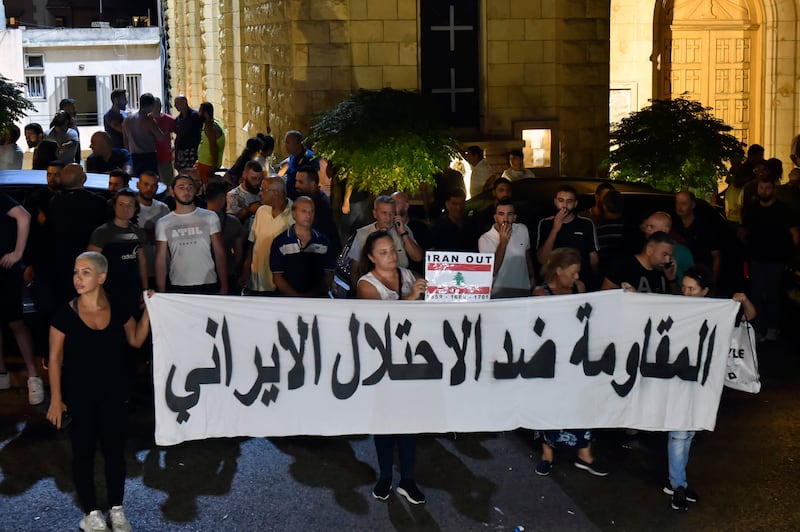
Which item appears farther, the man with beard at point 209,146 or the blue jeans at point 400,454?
the man with beard at point 209,146

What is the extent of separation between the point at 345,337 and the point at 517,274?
8.07 feet

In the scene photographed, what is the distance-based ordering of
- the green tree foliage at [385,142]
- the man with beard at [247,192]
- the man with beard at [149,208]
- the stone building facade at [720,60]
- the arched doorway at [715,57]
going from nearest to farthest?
the man with beard at [149,208]
the man with beard at [247,192]
the green tree foliage at [385,142]
the stone building facade at [720,60]
the arched doorway at [715,57]

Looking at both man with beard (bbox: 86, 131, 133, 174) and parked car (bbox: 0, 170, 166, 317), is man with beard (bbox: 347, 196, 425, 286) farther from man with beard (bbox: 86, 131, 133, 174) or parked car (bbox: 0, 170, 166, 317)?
man with beard (bbox: 86, 131, 133, 174)

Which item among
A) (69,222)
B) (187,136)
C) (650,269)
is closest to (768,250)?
(650,269)

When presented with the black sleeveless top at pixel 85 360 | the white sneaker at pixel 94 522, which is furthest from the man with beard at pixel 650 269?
the white sneaker at pixel 94 522

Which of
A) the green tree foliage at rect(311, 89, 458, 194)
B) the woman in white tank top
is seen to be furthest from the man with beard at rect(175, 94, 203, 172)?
the woman in white tank top

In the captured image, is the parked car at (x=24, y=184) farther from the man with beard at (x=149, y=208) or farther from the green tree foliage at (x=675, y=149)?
the green tree foliage at (x=675, y=149)

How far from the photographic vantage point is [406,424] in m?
8.31

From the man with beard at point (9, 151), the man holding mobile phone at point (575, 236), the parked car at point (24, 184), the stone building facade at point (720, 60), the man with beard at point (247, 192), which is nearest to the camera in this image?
the man holding mobile phone at point (575, 236)

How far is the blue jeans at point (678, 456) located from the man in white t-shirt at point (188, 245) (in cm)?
381

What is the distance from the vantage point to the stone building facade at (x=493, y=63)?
17.0 metres

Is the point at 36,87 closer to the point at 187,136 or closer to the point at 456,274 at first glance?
the point at 187,136

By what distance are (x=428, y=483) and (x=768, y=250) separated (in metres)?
5.18

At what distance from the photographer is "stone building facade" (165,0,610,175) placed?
1702 cm
